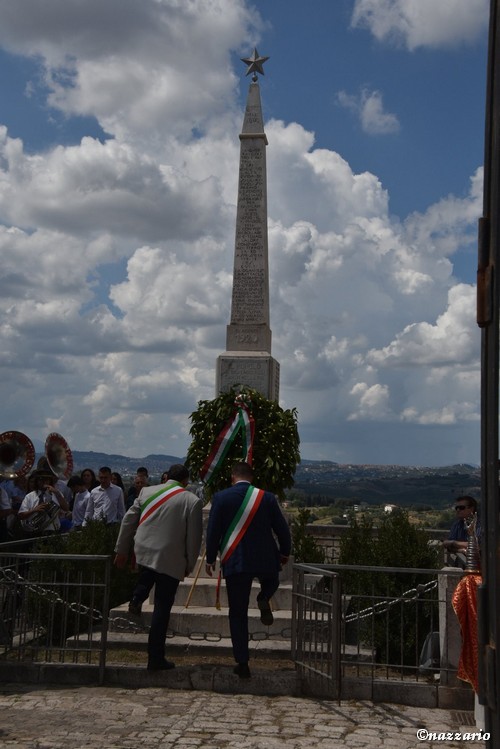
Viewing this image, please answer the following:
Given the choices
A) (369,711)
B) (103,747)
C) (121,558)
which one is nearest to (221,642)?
(121,558)

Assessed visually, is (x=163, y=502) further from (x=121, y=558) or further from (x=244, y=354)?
(x=244, y=354)

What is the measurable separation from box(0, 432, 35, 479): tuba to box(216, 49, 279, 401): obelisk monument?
402cm

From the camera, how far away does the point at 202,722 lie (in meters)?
6.39

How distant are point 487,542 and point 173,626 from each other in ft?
25.2

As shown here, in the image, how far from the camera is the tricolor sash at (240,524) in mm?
7570

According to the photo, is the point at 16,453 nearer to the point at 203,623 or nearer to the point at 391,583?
the point at 203,623

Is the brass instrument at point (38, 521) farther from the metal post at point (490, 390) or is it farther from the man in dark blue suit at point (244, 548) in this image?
the metal post at point (490, 390)

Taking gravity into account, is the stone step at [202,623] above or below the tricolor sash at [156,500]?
below

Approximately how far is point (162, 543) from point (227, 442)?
3.58m

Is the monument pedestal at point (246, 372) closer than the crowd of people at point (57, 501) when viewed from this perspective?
No

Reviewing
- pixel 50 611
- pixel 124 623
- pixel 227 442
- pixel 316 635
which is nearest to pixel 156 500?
pixel 50 611

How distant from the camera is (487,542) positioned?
2.29 metres

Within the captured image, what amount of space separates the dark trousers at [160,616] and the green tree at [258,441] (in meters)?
3.45

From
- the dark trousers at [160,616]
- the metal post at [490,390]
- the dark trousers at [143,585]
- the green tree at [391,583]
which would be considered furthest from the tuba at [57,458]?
the metal post at [490,390]
